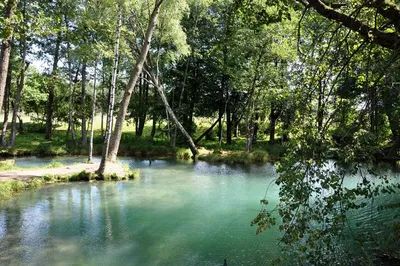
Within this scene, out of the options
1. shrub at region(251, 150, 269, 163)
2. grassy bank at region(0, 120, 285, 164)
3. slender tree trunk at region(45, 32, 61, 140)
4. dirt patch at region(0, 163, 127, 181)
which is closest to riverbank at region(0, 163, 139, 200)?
dirt patch at region(0, 163, 127, 181)

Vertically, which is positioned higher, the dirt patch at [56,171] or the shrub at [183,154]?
the shrub at [183,154]

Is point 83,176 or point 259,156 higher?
point 259,156

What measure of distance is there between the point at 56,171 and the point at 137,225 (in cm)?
730

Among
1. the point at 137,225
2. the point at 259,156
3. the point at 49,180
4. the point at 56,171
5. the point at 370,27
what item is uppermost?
the point at 370,27

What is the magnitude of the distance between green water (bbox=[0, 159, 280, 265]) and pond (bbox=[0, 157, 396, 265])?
0.02m

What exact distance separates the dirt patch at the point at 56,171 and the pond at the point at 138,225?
0.84 meters

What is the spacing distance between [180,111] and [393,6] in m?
26.1

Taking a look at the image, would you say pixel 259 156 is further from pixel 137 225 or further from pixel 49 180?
pixel 137 225

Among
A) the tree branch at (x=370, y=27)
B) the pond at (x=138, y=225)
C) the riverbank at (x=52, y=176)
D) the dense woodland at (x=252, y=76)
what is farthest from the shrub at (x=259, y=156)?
the tree branch at (x=370, y=27)

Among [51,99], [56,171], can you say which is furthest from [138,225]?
[51,99]

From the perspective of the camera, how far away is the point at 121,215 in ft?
33.7

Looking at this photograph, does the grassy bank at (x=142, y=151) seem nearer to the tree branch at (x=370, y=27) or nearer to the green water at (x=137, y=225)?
the green water at (x=137, y=225)

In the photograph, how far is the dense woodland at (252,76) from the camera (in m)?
4.29

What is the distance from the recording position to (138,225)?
30.5 ft
